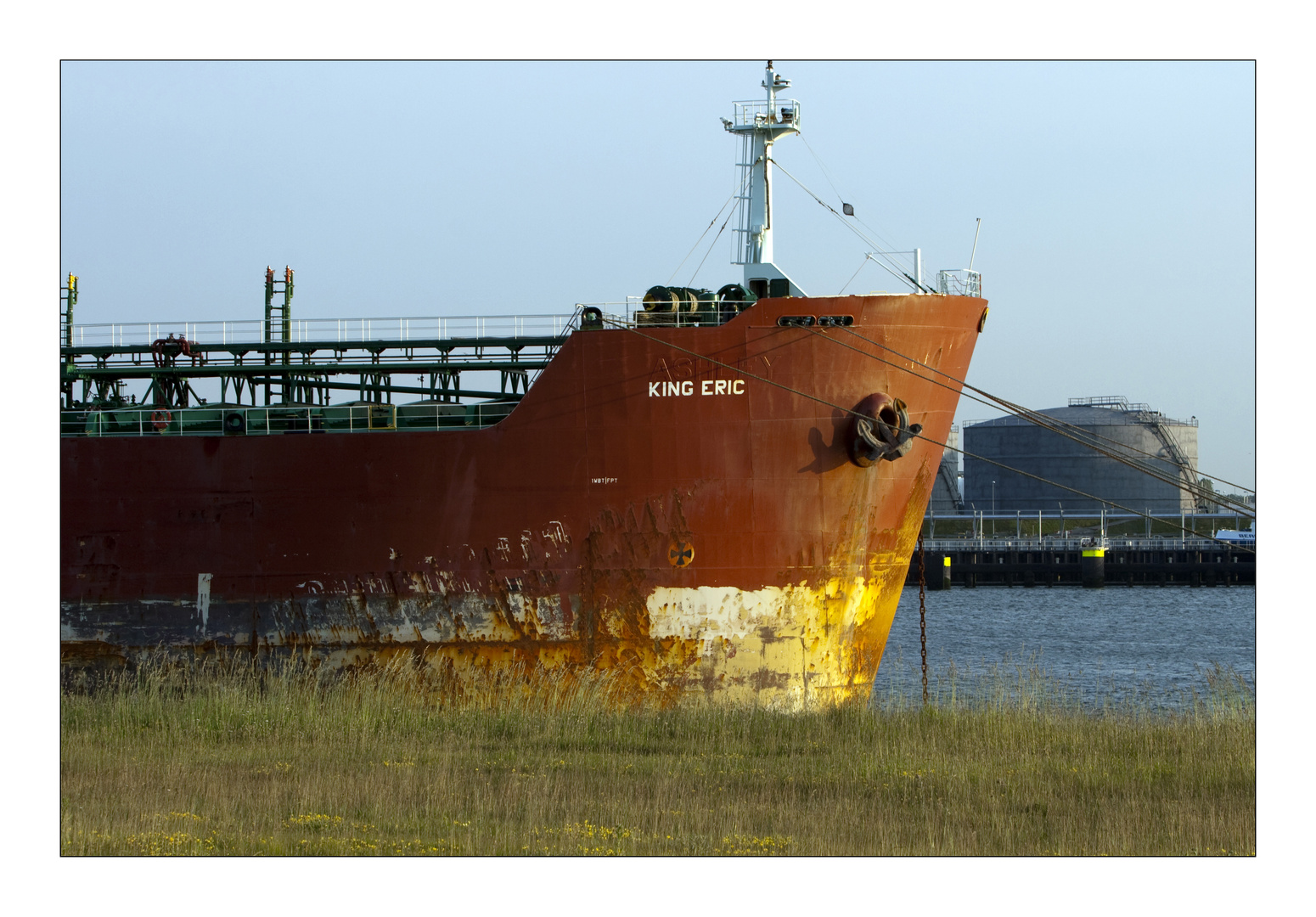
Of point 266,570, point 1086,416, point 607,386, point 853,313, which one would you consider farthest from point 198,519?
point 1086,416

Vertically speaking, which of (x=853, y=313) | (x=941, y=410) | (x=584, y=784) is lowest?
(x=584, y=784)

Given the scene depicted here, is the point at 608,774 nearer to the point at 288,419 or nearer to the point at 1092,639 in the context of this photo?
the point at 288,419

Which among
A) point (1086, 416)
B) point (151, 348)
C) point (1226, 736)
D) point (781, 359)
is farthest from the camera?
point (1086, 416)

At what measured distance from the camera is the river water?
27.5 metres

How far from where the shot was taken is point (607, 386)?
1616cm

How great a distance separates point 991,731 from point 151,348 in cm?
1450

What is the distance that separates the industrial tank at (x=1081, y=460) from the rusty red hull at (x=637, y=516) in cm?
5845

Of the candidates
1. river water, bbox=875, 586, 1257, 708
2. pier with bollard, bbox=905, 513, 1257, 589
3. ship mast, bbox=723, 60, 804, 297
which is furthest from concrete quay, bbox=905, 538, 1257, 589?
ship mast, bbox=723, 60, 804, 297

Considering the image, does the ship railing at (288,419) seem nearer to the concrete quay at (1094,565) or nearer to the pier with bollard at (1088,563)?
the concrete quay at (1094,565)

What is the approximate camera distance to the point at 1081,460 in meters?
75.4

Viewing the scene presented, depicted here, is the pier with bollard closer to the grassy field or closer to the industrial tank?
the industrial tank

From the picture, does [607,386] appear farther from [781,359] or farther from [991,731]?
[991,731]

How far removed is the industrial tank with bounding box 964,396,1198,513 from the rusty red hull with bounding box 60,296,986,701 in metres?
58.5

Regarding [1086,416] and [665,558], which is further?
[1086,416]
